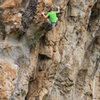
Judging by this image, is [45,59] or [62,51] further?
[62,51]

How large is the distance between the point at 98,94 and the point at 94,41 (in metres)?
3.05

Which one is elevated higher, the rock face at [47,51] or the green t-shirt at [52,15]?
the green t-shirt at [52,15]

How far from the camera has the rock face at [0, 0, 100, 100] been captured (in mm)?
6070

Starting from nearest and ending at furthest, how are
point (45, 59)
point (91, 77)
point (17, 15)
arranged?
1. point (17, 15)
2. point (45, 59)
3. point (91, 77)

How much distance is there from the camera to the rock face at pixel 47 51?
6.07 meters

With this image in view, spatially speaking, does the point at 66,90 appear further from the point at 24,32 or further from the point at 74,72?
the point at 24,32

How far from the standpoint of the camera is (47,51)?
739cm

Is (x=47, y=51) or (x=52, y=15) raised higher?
(x=52, y=15)

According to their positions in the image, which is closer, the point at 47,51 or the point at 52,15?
the point at 52,15

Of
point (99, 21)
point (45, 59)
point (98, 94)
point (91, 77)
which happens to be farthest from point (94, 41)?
point (45, 59)

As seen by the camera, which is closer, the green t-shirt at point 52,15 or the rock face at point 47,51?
the rock face at point 47,51

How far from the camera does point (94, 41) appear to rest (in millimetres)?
10555

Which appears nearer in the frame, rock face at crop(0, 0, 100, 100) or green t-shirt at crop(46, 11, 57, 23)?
rock face at crop(0, 0, 100, 100)

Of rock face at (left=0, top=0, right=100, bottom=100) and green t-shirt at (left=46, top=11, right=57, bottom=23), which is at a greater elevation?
green t-shirt at (left=46, top=11, right=57, bottom=23)
